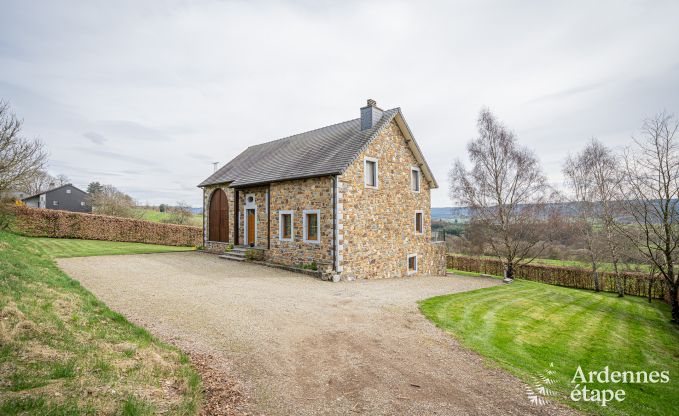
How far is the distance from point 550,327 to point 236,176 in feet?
57.8

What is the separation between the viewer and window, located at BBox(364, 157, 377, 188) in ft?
51.6

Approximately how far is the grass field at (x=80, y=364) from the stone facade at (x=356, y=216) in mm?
8671

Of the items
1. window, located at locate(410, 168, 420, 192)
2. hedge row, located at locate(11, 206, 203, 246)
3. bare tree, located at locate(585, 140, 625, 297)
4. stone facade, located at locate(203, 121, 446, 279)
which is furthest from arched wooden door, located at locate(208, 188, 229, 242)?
bare tree, located at locate(585, 140, 625, 297)

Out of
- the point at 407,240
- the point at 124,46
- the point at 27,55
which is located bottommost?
the point at 407,240

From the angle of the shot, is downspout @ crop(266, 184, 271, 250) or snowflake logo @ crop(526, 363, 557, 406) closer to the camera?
snowflake logo @ crop(526, 363, 557, 406)

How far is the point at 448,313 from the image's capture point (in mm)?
9266

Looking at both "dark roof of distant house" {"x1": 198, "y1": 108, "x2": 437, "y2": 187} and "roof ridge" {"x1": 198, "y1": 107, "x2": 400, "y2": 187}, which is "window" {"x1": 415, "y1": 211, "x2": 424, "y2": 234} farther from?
"roof ridge" {"x1": 198, "y1": 107, "x2": 400, "y2": 187}

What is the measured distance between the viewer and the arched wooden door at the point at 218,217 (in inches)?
809

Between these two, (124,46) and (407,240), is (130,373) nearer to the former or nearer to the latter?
(124,46)

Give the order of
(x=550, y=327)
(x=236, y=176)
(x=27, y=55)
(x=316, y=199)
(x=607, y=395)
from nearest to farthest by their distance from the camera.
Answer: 1. (x=607, y=395)
2. (x=27, y=55)
3. (x=550, y=327)
4. (x=316, y=199)
5. (x=236, y=176)

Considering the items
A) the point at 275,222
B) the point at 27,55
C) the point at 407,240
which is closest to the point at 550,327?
the point at 407,240

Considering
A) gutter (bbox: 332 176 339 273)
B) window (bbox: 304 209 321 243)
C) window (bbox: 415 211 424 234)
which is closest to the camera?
gutter (bbox: 332 176 339 273)

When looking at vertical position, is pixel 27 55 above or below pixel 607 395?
above

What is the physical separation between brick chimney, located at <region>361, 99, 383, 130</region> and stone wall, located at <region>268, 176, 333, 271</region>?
4.27 metres
